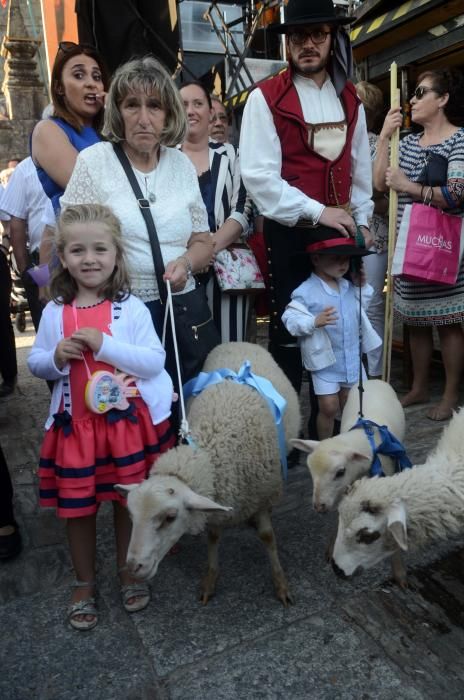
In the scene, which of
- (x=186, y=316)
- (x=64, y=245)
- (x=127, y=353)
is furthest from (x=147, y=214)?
(x=127, y=353)

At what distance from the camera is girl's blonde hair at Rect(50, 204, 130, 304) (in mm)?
2221

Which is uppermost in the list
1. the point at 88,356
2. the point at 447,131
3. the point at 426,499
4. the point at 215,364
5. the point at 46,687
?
the point at 447,131

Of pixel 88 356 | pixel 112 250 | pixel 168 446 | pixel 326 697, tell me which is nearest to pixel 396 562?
pixel 326 697

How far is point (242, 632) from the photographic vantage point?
2.17 m

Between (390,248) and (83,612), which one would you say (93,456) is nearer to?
(83,612)

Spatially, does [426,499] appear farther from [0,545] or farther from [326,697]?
[0,545]

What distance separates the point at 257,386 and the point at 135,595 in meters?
1.00

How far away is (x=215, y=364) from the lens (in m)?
2.81

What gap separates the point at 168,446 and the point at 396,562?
1.04m

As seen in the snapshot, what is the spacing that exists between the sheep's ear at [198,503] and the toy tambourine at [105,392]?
17.4 inches

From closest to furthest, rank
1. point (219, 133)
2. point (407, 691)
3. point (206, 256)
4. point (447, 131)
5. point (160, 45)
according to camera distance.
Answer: point (407, 691) → point (206, 256) → point (447, 131) → point (219, 133) → point (160, 45)

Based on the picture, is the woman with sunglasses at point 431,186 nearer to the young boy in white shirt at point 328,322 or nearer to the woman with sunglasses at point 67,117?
the young boy in white shirt at point 328,322

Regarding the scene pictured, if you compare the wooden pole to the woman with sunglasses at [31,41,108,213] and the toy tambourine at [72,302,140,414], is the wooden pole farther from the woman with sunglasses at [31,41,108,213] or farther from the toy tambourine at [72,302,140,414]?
the toy tambourine at [72,302,140,414]

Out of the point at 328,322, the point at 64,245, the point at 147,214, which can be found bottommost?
the point at 328,322
